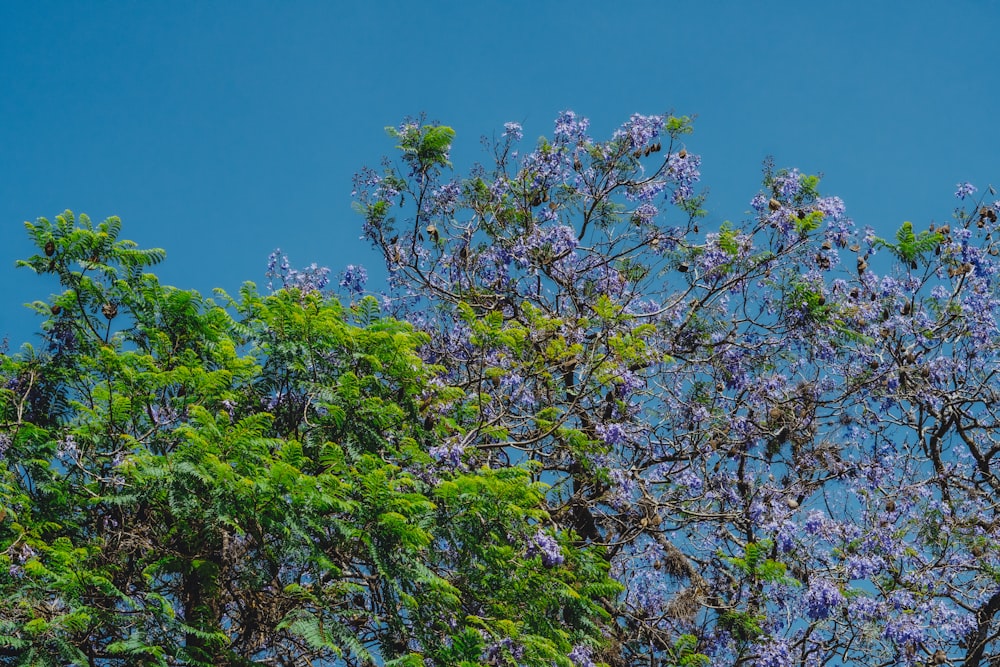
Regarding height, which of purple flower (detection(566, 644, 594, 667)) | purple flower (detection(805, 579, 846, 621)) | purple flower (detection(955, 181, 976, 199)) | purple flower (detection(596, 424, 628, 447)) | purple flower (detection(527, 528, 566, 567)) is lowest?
purple flower (detection(566, 644, 594, 667))

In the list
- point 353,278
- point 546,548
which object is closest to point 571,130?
point 353,278

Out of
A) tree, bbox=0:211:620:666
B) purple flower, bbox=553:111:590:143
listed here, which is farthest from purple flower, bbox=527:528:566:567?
purple flower, bbox=553:111:590:143

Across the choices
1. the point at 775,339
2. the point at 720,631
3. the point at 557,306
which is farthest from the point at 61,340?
the point at 775,339

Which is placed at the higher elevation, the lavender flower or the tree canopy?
the lavender flower

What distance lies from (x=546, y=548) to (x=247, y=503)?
2.37 meters

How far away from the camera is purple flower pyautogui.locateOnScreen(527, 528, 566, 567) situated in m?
7.86

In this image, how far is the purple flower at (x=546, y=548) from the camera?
7.86 m

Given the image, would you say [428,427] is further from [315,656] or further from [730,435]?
[730,435]

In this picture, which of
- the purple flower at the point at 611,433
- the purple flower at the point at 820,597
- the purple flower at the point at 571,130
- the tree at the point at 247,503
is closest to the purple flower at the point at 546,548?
the tree at the point at 247,503

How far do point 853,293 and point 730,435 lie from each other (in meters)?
2.09

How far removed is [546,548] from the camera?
7.89 metres

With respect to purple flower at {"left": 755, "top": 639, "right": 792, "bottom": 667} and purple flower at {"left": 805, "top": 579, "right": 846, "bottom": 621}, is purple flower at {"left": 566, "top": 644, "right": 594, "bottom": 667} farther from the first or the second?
purple flower at {"left": 805, "top": 579, "right": 846, "bottom": 621}

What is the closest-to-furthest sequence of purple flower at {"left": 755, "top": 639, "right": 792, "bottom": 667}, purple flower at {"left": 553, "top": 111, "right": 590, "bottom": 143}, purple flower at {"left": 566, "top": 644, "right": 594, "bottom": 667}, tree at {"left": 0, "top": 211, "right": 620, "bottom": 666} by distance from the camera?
1. tree at {"left": 0, "top": 211, "right": 620, "bottom": 666}
2. purple flower at {"left": 566, "top": 644, "right": 594, "bottom": 667}
3. purple flower at {"left": 755, "top": 639, "right": 792, "bottom": 667}
4. purple flower at {"left": 553, "top": 111, "right": 590, "bottom": 143}

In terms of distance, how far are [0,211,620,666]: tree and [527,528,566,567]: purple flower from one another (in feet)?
0.06
